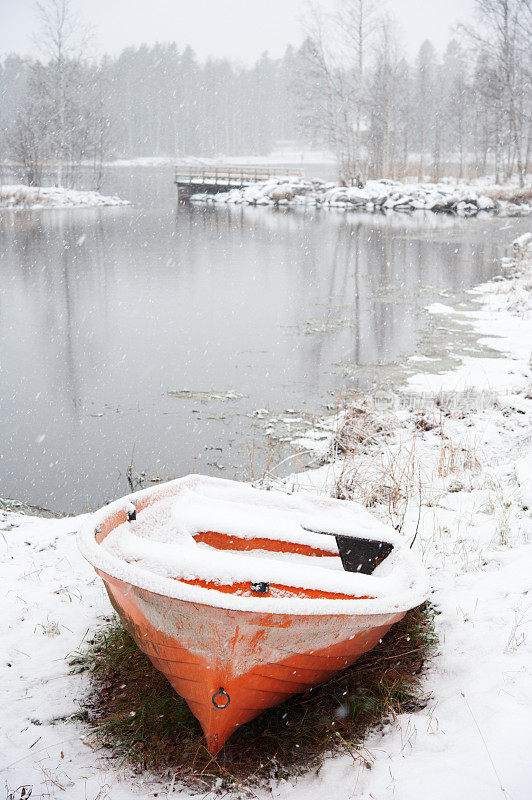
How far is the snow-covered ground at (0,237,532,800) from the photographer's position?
248 centimetres

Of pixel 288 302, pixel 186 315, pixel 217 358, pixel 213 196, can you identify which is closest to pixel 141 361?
pixel 217 358

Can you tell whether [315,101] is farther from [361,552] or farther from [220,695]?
[220,695]

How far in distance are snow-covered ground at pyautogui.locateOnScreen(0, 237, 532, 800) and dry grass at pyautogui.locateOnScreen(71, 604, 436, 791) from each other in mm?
73

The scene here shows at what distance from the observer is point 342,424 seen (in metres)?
6.80

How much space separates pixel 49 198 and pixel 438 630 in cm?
3209

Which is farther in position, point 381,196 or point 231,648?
point 381,196

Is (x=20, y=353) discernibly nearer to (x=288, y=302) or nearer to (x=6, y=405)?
(x=6, y=405)

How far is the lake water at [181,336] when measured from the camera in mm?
6516

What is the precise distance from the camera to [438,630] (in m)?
3.38

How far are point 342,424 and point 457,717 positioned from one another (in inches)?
167

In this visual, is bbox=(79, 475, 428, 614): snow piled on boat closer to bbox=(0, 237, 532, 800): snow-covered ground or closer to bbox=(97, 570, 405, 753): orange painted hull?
bbox=(97, 570, 405, 753): orange painted hull

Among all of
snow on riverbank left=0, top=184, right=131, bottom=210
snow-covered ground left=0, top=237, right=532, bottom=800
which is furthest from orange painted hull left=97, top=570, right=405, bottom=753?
snow on riverbank left=0, top=184, right=131, bottom=210

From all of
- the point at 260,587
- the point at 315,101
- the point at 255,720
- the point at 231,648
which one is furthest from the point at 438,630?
the point at 315,101

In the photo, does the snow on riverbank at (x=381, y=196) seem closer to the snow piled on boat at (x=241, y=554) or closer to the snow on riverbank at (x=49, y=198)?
the snow on riverbank at (x=49, y=198)
